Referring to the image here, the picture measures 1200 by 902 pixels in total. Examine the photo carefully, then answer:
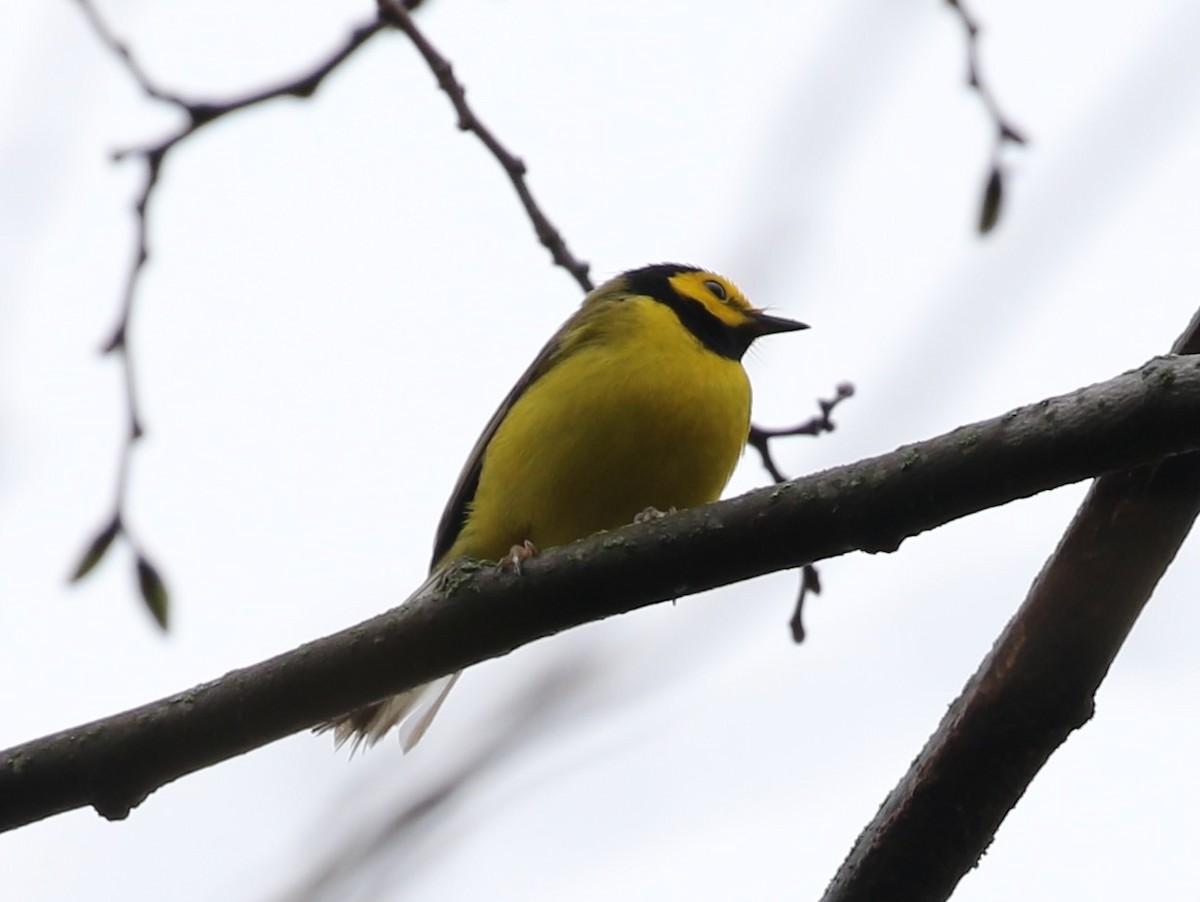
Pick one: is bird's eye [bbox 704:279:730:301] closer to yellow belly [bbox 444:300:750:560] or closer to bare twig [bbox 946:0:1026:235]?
yellow belly [bbox 444:300:750:560]

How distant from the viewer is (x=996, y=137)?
3771mm

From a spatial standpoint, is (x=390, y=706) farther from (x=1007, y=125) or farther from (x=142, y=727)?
(x=1007, y=125)

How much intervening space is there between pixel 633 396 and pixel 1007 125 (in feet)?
5.29

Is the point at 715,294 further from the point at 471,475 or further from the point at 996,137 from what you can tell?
the point at 996,137

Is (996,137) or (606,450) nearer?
(996,137)

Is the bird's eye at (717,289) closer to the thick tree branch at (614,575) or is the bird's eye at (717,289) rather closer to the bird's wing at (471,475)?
the bird's wing at (471,475)

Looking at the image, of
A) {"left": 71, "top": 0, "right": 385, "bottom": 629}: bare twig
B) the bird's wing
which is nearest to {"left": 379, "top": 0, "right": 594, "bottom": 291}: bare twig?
{"left": 71, "top": 0, "right": 385, "bottom": 629}: bare twig

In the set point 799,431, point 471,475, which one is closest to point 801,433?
point 799,431

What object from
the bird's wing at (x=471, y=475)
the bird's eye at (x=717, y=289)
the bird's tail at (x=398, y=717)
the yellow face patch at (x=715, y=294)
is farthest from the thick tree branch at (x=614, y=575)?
the bird's eye at (x=717, y=289)

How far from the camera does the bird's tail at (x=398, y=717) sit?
4.29m

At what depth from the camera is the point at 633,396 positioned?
196 inches

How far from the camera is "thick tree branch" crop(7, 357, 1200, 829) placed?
2.72 metres

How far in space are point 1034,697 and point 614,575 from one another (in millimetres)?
861

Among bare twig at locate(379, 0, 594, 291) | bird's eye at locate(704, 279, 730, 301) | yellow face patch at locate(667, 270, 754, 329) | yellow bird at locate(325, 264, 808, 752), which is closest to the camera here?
bare twig at locate(379, 0, 594, 291)
